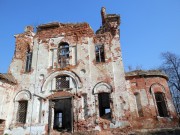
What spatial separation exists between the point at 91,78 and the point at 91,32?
14.9 ft

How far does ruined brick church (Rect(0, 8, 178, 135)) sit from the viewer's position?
1395 cm

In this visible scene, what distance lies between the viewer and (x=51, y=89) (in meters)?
15.3

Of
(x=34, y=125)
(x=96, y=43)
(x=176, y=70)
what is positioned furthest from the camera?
(x=176, y=70)

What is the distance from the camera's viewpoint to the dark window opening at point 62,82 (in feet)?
50.8

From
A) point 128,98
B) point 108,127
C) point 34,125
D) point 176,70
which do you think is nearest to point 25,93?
point 34,125

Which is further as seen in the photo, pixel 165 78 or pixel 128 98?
pixel 165 78

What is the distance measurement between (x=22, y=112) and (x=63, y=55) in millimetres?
5923

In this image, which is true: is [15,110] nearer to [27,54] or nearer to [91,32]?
[27,54]

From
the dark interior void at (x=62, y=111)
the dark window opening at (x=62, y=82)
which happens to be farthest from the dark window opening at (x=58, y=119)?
the dark window opening at (x=62, y=82)

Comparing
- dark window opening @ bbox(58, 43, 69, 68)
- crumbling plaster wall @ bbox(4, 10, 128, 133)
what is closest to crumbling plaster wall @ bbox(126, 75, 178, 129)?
crumbling plaster wall @ bbox(4, 10, 128, 133)

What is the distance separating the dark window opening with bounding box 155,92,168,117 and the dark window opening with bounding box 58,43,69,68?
8.13 m

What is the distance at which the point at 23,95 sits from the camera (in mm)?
15641

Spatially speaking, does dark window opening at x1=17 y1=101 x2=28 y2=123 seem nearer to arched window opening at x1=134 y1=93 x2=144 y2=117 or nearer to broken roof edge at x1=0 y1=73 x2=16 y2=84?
Result: broken roof edge at x1=0 y1=73 x2=16 y2=84

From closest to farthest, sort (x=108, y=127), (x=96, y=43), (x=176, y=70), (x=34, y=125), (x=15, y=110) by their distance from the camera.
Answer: (x=108, y=127) → (x=34, y=125) → (x=15, y=110) → (x=96, y=43) → (x=176, y=70)
